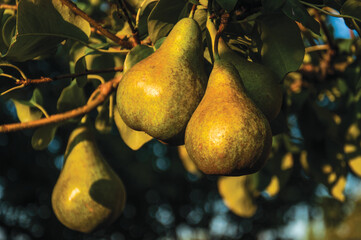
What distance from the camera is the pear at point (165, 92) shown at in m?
0.79

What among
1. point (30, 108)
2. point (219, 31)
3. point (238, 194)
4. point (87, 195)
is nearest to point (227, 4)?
point (219, 31)

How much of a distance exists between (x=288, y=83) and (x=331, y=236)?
1494 centimetres

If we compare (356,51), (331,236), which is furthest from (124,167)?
(331,236)

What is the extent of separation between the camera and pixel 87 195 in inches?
48.3

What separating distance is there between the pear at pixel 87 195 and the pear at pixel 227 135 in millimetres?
564

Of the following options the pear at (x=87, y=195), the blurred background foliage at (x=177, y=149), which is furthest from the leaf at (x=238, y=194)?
the pear at (x=87, y=195)

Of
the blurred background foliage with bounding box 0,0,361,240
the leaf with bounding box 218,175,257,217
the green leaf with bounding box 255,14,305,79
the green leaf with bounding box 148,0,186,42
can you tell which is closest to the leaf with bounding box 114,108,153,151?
the blurred background foliage with bounding box 0,0,361,240

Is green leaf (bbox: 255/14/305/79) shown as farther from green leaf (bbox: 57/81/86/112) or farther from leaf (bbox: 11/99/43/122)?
leaf (bbox: 11/99/43/122)

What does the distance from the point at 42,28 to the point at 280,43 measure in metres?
0.53

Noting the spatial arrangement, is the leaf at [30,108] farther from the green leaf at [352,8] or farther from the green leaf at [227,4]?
the green leaf at [352,8]

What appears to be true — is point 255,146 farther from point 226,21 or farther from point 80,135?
point 80,135

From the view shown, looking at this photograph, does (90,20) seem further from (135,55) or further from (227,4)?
(227,4)

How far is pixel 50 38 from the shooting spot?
1.01m

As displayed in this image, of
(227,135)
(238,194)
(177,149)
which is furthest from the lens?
(177,149)
